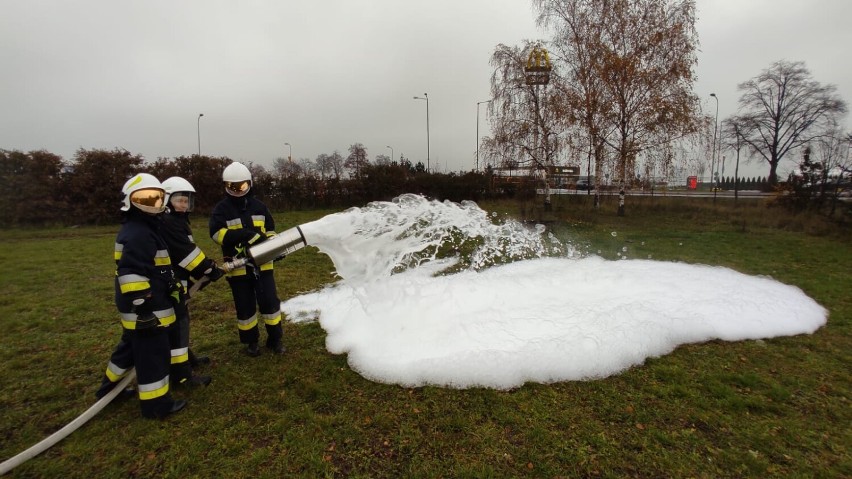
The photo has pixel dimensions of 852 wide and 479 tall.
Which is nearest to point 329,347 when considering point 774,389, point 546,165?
point 774,389

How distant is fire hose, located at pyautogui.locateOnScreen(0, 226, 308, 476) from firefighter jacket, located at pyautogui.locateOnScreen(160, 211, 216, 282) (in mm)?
242

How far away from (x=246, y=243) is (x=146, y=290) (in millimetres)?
1143

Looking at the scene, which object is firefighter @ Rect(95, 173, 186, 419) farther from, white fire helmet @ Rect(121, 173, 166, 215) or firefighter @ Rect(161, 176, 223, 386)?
firefighter @ Rect(161, 176, 223, 386)

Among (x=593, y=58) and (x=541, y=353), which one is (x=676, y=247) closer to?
(x=541, y=353)

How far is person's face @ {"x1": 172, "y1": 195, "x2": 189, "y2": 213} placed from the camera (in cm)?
411

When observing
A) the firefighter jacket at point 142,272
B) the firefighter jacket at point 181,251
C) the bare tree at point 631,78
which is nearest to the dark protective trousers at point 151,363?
the firefighter jacket at point 142,272

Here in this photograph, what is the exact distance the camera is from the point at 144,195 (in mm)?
3480

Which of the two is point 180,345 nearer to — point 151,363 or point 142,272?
point 151,363

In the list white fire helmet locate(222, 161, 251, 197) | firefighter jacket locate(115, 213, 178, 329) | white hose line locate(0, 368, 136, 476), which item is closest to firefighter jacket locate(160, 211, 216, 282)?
firefighter jacket locate(115, 213, 178, 329)

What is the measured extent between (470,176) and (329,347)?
2269 centimetres

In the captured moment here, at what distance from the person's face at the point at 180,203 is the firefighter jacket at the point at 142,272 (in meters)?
0.48

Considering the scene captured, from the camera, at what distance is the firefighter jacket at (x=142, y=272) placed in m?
3.29

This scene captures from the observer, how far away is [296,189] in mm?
23219

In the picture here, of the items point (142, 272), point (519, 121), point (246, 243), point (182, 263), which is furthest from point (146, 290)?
point (519, 121)
